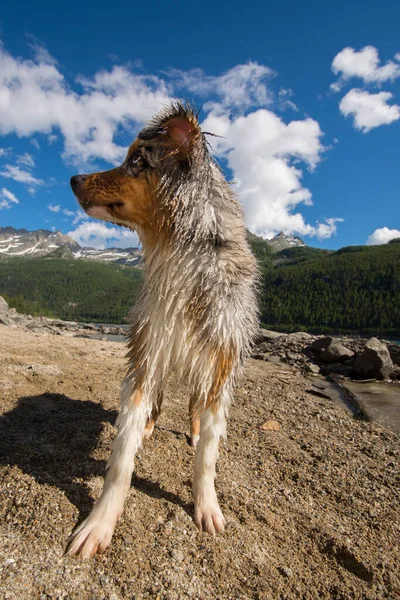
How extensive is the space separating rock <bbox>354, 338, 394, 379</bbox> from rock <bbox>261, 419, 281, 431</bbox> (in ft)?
17.6

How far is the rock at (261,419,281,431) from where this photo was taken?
566cm

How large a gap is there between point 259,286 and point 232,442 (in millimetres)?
2345

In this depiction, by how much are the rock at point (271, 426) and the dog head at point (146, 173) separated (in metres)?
Answer: 3.96

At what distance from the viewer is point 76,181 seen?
11.2ft

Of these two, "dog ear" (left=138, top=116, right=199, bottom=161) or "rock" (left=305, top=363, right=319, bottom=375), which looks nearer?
"dog ear" (left=138, top=116, right=199, bottom=161)

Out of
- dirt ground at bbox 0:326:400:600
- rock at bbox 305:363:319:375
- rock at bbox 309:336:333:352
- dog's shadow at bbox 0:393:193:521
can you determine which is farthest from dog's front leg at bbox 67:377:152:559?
rock at bbox 309:336:333:352

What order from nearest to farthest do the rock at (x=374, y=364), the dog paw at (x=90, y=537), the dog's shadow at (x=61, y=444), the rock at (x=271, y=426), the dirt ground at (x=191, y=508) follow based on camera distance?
the dirt ground at (x=191, y=508), the dog paw at (x=90, y=537), the dog's shadow at (x=61, y=444), the rock at (x=271, y=426), the rock at (x=374, y=364)

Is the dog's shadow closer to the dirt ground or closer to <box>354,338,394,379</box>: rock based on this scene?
the dirt ground

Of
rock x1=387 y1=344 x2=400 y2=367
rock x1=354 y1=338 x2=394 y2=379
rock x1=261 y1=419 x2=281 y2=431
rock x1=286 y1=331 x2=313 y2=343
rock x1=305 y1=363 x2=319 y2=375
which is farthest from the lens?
rock x1=286 y1=331 x2=313 y2=343

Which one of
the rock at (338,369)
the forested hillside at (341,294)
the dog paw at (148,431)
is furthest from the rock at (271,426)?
the forested hillside at (341,294)

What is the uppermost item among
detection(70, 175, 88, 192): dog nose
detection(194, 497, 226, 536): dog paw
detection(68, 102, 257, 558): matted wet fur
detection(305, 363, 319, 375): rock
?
detection(70, 175, 88, 192): dog nose

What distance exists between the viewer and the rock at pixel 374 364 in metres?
9.79

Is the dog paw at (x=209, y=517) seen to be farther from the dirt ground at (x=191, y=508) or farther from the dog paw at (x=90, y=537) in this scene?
the dog paw at (x=90, y=537)

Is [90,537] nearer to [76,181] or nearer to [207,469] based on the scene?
[207,469]
